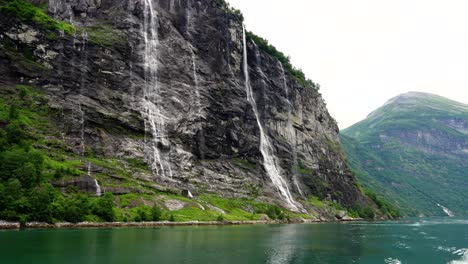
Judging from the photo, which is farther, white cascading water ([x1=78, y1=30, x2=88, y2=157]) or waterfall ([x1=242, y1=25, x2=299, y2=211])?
waterfall ([x1=242, y1=25, x2=299, y2=211])

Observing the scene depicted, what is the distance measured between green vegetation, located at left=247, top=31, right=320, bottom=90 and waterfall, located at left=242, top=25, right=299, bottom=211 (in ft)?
46.2

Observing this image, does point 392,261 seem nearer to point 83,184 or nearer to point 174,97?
point 83,184

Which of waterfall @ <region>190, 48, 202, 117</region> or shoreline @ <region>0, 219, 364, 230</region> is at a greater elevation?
waterfall @ <region>190, 48, 202, 117</region>

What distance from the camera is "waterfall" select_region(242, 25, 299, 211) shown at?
135 m

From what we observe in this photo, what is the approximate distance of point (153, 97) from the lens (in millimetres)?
121375

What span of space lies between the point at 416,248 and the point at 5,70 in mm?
99815

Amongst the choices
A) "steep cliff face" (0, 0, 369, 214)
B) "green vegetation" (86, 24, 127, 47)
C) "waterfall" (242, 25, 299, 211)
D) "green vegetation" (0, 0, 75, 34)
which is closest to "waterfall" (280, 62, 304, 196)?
"steep cliff face" (0, 0, 369, 214)

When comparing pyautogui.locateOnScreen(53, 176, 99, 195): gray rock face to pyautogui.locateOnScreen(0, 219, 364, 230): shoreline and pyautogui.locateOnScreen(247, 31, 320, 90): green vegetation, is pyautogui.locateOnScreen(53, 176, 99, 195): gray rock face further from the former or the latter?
pyautogui.locateOnScreen(247, 31, 320, 90): green vegetation

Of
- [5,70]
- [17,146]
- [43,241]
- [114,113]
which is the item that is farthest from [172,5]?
[43,241]

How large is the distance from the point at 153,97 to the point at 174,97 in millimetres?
7022

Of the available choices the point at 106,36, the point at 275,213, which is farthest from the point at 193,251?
the point at 106,36

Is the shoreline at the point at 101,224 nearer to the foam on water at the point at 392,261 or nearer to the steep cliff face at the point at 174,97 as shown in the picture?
the steep cliff face at the point at 174,97

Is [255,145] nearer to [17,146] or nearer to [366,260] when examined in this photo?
[17,146]

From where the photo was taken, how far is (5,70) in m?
102
